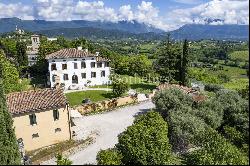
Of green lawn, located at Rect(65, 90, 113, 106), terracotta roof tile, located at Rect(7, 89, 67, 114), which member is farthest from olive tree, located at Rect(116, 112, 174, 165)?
green lawn, located at Rect(65, 90, 113, 106)

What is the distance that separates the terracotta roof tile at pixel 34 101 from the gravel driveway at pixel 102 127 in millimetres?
5825

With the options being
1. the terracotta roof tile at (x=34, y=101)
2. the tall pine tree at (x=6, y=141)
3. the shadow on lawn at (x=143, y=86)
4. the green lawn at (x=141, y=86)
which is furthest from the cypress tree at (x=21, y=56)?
the tall pine tree at (x=6, y=141)

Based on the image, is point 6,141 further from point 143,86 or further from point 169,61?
point 143,86

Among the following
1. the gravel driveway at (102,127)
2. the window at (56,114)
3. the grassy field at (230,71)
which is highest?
the window at (56,114)

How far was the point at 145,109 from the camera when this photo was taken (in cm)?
5509

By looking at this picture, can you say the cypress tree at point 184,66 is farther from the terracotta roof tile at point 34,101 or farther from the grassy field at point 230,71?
the grassy field at point 230,71

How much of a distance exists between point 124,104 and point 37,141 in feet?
68.0

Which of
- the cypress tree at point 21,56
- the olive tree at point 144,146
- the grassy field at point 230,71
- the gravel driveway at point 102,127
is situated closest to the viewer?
the olive tree at point 144,146

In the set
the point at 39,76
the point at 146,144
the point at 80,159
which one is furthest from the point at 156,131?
the point at 39,76

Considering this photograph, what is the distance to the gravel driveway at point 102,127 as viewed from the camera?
3756cm

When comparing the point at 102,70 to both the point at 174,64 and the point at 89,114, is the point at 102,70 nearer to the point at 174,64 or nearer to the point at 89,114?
the point at 174,64

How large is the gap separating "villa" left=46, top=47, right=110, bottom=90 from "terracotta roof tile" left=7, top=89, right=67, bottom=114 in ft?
100

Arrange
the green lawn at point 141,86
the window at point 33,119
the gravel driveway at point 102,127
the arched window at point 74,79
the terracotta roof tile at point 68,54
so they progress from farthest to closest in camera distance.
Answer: the arched window at point 74,79
the terracotta roof tile at point 68,54
the green lawn at point 141,86
the window at point 33,119
the gravel driveway at point 102,127

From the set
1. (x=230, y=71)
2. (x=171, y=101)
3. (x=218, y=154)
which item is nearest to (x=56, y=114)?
(x=171, y=101)
